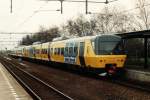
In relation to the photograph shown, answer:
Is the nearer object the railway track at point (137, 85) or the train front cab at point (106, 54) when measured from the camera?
the railway track at point (137, 85)

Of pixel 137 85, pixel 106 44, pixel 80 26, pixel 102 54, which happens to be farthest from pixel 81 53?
pixel 80 26

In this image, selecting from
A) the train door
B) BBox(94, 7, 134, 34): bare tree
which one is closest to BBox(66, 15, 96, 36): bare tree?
BBox(94, 7, 134, 34): bare tree

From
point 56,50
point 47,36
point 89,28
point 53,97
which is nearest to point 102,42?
point 53,97

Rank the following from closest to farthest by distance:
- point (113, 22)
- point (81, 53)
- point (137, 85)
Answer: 1. point (137, 85)
2. point (81, 53)
3. point (113, 22)

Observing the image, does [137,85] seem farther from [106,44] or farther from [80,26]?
[80,26]

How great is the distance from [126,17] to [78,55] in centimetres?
4126

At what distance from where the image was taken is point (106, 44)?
27891 millimetres

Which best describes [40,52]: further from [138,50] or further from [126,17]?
[126,17]

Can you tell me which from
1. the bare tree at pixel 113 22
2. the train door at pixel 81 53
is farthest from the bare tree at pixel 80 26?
the train door at pixel 81 53

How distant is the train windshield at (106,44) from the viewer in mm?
27625

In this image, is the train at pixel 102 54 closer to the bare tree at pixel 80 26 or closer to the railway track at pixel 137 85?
the railway track at pixel 137 85

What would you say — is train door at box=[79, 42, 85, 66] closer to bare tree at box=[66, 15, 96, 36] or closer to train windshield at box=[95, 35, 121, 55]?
train windshield at box=[95, 35, 121, 55]

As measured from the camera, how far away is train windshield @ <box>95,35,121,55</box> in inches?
1088

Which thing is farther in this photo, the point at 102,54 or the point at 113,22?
the point at 113,22
